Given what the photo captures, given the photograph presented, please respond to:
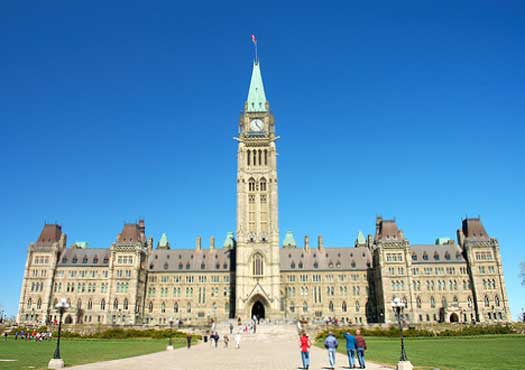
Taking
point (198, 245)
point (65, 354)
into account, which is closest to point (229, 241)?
point (198, 245)

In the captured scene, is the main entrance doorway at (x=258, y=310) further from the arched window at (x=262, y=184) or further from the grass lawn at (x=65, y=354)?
the grass lawn at (x=65, y=354)

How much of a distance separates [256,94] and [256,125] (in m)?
8.23

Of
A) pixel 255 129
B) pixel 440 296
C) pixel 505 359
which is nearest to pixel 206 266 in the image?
pixel 255 129

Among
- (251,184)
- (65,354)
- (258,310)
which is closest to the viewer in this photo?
(65,354)

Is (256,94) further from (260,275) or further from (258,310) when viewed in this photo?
(258,310)

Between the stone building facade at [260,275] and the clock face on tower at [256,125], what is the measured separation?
0.23 meters

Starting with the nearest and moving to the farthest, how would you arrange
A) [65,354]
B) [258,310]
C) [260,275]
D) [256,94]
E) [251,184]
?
1. [65,354]
2. [260,275]
3. [258,310]
4. [251,184]
5. [256,94]

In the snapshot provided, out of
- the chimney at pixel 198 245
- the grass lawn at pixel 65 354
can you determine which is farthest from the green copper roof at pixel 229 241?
the grass lawn at pixel 65 354

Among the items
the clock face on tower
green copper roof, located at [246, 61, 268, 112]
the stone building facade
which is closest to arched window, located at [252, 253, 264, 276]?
the stone building facade

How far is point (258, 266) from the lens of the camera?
9306cm

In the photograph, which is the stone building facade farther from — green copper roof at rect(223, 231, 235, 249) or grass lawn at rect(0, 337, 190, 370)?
grass lawn at rect(0, 337, 190, 370)

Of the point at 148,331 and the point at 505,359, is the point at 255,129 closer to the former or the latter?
the point at 148,331

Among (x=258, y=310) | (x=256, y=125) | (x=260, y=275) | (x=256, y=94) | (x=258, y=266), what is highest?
(x=256, y=94)

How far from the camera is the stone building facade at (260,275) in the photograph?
303ft
